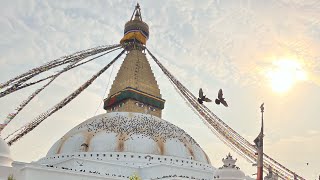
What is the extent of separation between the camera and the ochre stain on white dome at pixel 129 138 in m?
30.2

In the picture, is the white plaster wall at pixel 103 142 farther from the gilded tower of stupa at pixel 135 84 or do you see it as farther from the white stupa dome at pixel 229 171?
the white stupa dome at pixel 229 171

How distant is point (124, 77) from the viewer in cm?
3888

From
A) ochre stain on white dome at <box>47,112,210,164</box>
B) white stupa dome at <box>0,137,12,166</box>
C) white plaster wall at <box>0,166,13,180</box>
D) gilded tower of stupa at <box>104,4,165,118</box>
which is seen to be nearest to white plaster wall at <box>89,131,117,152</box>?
ochre stain on white dome at <box>47,112,210,164</box>

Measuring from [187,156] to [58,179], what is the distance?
9.65 meters

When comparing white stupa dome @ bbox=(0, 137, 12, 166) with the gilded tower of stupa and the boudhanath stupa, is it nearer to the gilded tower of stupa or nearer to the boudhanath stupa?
the boudhanath stupa

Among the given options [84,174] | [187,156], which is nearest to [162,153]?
[187,156]

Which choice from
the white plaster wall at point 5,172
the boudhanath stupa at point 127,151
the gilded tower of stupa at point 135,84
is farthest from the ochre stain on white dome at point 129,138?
the white plaster wall at point 5,172

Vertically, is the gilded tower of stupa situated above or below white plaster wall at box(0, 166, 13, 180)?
above

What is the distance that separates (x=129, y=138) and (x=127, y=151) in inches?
44.3

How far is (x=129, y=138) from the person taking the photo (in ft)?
A: 100

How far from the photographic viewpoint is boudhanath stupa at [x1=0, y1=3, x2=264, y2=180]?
80.4ft

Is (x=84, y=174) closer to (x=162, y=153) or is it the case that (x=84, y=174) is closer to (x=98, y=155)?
(x=98, y=155)

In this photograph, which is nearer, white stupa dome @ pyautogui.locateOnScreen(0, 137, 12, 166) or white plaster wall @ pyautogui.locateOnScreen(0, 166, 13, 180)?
white plaster wall @ pyautogui.locateOnScreen(0, 166, 13, 180)

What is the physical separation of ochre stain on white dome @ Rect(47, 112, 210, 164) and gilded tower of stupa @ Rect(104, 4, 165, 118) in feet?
10.3
